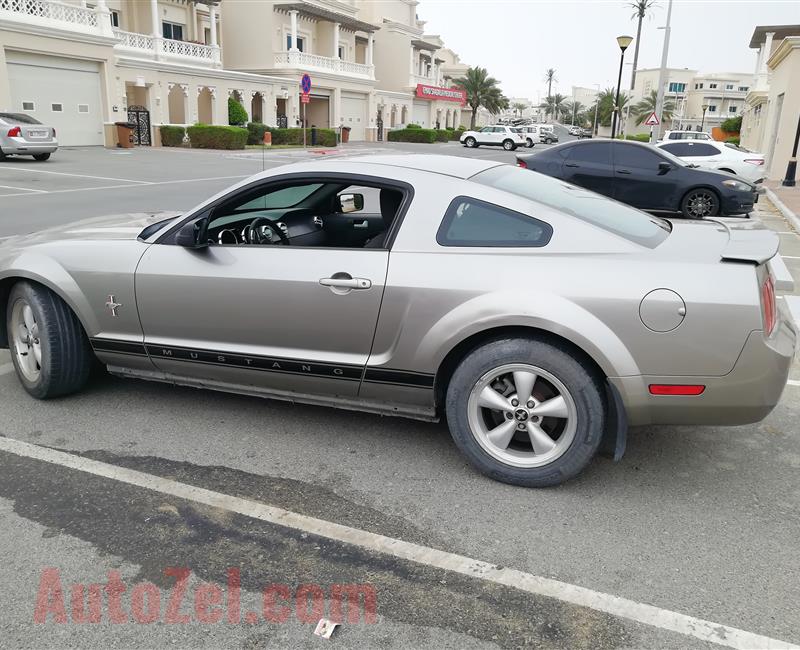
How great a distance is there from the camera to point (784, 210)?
49.4 feet

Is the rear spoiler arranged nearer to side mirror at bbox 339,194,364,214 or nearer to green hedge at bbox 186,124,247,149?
side mirror at bbox 339,194,364,214

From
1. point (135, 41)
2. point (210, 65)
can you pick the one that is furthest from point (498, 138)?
point (135, 41)

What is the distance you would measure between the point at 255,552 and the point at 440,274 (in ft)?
4.96

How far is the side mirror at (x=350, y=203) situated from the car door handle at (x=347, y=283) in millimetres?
1601

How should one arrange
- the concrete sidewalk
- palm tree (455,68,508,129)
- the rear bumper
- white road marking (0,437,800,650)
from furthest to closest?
palm tree (455,68,508,129)
the concrete sidewalk
the rear bumper
white road marking (0,437,800,650)

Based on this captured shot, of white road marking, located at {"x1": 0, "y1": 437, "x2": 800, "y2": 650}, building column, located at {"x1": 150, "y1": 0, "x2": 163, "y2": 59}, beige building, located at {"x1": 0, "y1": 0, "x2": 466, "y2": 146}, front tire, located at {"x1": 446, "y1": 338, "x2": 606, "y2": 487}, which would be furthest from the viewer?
building column, located at {"x1": 150, "y1": 0, "x2": 163, "y2": 59}

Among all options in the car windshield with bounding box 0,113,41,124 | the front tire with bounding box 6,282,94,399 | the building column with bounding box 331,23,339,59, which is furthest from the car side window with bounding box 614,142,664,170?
the building column with bounding box 331,23,339,59

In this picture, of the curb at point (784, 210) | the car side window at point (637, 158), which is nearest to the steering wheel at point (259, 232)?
the car side window at point (637, 158)

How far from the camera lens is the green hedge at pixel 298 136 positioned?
125 ft

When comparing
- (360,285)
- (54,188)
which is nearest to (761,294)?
A: (360,285)

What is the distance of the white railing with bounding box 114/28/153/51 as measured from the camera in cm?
3403

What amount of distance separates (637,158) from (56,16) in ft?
83.0

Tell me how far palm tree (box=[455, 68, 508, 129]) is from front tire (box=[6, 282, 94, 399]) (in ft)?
246

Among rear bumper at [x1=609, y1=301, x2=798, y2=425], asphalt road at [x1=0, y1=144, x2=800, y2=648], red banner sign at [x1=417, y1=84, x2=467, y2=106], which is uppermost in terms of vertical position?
red banner sign at [x1=417, y1=84, x2=467, y2=106]
